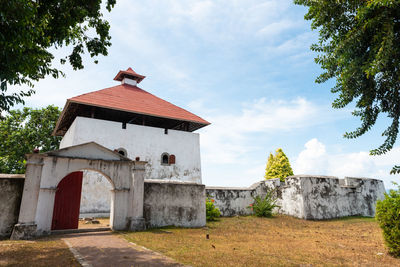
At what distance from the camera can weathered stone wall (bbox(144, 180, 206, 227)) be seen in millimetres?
9273

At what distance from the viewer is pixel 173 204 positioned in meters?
9.71

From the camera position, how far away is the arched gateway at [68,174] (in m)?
7.12

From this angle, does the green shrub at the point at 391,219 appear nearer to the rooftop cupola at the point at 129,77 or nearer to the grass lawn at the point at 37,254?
the grass lawn at the point at 37,254

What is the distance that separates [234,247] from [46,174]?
20.2 ft

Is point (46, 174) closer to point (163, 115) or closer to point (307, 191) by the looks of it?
point (163, 115)

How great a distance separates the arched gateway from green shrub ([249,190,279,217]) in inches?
278

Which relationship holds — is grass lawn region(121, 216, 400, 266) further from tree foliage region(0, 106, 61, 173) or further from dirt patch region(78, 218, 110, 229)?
A: tree foliage region(0, 106, 61, 173)

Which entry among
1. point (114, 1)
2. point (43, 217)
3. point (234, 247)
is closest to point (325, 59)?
point (234, 247)

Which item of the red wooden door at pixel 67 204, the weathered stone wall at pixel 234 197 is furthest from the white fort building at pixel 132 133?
the red wooden door at pixel 67 204

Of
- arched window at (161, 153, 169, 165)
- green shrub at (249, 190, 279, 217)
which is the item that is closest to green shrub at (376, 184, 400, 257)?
green shrub at (249, 190, 279, 217)

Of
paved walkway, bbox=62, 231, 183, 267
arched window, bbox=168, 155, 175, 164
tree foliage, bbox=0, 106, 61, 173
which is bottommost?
paved walkway, bbox=62, 231, 183, 267

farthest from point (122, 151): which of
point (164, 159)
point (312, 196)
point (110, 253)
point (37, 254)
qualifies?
point (312, 196)

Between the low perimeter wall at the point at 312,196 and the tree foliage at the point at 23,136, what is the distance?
16179 millimetres

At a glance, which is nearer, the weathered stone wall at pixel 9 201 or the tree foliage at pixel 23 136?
the weathered stone wall at pixel 9 201
